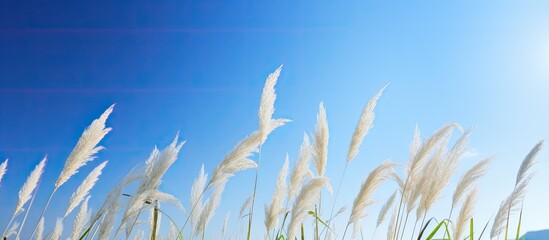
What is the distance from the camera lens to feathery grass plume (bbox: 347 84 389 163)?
324 centimetres

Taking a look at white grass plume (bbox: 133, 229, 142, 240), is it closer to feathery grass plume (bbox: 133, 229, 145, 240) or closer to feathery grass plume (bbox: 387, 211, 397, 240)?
feathery grass plume (bbox: 133, 229, 145, 240)

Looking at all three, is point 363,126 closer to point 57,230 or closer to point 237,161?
point 237,161

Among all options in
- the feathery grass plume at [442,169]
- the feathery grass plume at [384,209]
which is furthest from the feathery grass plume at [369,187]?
the feathery grass plume at [384,209]

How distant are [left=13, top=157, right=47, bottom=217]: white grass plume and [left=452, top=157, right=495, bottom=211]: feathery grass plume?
2627 mm

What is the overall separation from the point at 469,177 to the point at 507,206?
0.26 metres

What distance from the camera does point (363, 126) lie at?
3.26 metres

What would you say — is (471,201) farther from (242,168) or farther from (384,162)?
(242,168)

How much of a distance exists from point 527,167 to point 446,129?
0.52 m

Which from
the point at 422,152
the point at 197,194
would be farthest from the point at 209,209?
the point at 422,152

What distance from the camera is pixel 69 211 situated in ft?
9.30

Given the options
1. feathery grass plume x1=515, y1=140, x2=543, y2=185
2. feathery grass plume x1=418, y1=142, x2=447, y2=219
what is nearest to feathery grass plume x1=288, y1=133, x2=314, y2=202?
feathery grass plume x1=418, y1=142, x2=447, y2=219

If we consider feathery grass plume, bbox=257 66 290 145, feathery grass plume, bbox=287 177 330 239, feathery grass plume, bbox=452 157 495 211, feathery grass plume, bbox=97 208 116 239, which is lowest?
feathery grass plume, bbox=97 208 116 239

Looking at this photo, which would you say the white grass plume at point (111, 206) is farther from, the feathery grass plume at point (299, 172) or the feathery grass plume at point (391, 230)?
the feathery grass plume at point (391, 230)

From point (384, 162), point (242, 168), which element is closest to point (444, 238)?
point (384, 162)
